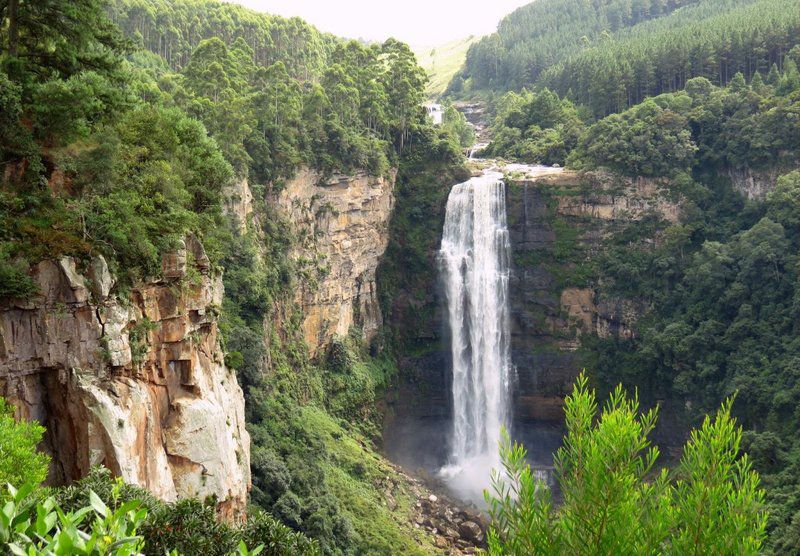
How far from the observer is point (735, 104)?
4212 centimetres

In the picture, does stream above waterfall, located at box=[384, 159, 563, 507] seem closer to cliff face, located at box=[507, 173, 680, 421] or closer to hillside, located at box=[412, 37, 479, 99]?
cliff face, located at box=[507, 173, 680, 421]

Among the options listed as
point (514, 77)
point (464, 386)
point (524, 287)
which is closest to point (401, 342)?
point (464, 386)

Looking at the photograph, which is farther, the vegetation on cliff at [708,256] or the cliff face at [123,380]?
the vegetation on cliff at [708,256]

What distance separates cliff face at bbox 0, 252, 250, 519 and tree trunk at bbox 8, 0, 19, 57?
5.30m

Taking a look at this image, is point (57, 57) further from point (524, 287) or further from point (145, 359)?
point (524, 287)

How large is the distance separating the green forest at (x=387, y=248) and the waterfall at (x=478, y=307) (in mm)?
1773

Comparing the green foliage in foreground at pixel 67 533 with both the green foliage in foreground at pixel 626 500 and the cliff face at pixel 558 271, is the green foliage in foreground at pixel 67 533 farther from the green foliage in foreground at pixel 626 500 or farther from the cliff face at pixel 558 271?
the cliff face at pixel 558 271

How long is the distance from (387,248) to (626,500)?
1503 inches

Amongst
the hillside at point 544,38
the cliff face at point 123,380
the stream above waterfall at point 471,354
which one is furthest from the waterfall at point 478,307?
the hillside at point 544,38

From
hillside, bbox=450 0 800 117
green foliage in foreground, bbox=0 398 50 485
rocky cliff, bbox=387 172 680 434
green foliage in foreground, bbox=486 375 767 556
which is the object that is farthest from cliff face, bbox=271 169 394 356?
green foliage in foreground, bbox=486 375 767 556

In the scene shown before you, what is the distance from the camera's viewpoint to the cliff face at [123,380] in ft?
45.5

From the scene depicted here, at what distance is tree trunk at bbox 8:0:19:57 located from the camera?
15.6 metres

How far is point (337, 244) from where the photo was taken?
39938 millimetres

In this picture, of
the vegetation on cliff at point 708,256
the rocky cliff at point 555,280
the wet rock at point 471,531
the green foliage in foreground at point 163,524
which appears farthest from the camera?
the rocky cliff at point 555,280
